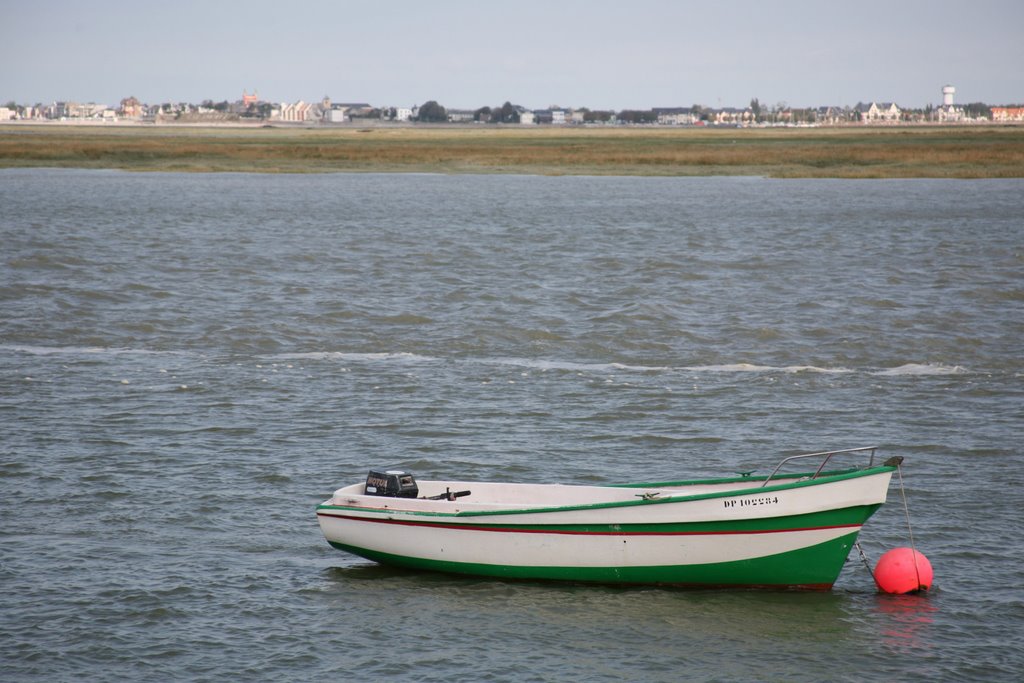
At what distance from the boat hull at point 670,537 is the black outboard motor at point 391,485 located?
0.60 m

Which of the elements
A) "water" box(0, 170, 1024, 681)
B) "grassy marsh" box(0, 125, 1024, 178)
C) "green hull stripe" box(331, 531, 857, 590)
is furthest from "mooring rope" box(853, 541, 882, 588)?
"grassy marsh" box(0, 125, 1024, 178)

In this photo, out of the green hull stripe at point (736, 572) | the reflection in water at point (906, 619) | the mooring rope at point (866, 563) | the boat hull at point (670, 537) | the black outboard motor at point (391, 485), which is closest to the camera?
the reflection in water at point (906, 619)

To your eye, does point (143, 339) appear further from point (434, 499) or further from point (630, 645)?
point (630, 645)

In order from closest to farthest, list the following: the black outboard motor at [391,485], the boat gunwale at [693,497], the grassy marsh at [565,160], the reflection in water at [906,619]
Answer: the reflection in water at [906,619]
the boat gunwale at [693,497]
the black outboard motor at [391,485]
the grassy marsh at [565,160]

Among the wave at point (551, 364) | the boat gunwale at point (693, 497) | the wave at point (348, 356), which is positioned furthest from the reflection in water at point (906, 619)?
the wave at point (348, 356)

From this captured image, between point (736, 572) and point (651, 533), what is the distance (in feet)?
4.07

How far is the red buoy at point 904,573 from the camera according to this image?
15.0 meters

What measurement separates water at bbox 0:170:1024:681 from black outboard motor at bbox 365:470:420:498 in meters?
1.08

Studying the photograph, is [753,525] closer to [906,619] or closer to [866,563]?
[866,563]

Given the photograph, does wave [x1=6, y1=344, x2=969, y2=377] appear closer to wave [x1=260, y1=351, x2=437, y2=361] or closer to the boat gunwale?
wave [x1=260, y1=351, x2=437, y2=361]

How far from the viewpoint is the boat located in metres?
14.6

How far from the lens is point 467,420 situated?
2403 cm

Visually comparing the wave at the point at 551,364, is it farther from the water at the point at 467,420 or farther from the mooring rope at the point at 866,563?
the mooring rope at the point at 866,563

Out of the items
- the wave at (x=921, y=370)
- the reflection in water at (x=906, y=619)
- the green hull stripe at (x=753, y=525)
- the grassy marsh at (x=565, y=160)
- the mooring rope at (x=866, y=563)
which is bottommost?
the reflection in water at (x=906, y=619)
